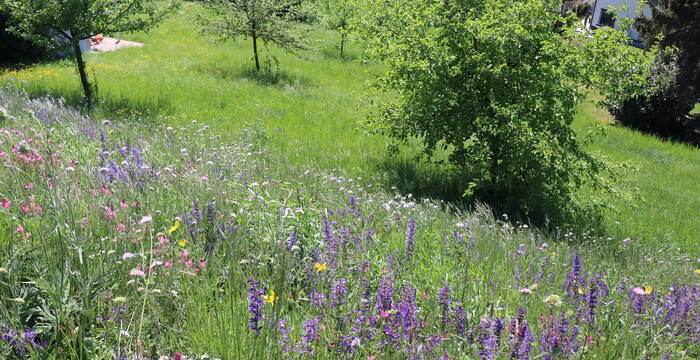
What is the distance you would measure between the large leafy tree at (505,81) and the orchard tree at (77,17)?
20.3ft

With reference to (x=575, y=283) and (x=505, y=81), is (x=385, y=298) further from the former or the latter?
(x=505, y=81)

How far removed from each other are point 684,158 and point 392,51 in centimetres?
1040

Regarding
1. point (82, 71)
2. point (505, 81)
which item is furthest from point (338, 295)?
point (82, 71)

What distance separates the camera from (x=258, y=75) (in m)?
15.9

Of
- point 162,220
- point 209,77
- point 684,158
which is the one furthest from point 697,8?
point 162,220

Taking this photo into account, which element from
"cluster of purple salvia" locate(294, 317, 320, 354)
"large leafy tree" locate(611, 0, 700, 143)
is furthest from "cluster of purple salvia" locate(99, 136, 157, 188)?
"large leafy tree" locate(611, 0, 700, 143)

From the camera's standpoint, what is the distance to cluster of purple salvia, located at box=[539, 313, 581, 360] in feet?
7.58

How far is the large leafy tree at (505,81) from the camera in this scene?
23.2 ft

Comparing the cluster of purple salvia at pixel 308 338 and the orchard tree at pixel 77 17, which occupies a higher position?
the orchard tree at pixel 77 17

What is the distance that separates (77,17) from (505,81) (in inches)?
351

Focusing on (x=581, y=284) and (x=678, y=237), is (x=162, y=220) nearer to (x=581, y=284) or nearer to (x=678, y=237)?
(x=581, y=284)

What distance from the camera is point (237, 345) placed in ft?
7.38

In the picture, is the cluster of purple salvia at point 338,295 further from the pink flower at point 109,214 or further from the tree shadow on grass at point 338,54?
the tree shadow on grass at point 338,54

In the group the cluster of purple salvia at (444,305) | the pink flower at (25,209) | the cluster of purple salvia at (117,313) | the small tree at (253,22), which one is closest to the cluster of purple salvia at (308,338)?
the cluster of purple salvia at (444,305)
